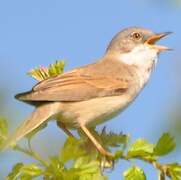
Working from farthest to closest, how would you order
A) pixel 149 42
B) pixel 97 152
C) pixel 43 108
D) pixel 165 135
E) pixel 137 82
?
pixel 149 42
pixel 137 82
pixel 43 108
pixel 97 152
pixel 165 135

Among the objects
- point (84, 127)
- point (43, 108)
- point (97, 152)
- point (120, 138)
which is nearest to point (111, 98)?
point (84, 127)

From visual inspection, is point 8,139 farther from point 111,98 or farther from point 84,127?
point 111,98

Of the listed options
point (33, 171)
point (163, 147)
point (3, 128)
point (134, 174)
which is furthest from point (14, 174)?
point (163, 147)

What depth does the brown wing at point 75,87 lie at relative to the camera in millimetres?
3912

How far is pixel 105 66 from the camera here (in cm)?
491

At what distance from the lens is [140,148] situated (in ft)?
8.37

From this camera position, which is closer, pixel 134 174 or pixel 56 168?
pixel 56 168

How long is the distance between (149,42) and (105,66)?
2.27 feet

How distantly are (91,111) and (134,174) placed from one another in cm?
183

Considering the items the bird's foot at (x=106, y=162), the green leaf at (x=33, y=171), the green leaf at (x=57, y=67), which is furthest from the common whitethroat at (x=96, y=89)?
the green leaf at (x=33, y=171)

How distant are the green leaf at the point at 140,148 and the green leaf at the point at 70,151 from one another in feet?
0.96

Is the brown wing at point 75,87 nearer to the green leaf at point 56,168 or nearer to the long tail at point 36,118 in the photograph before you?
the long tail at point 36,118

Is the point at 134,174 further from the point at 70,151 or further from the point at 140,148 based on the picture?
the point at 70,151

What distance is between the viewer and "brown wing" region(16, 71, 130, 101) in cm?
391
